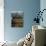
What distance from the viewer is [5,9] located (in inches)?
203

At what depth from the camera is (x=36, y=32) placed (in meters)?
2.46

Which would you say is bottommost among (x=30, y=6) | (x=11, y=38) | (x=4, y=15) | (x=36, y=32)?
(x=11, y=38)

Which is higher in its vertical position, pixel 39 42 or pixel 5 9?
pixel 5 9

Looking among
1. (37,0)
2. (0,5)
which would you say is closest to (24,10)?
(37,0)

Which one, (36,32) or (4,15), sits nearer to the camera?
(36,32)

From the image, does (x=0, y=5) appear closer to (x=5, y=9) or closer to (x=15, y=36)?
(x=5, y=9)

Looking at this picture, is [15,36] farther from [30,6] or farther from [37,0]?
[37,0]

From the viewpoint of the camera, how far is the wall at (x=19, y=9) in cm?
515

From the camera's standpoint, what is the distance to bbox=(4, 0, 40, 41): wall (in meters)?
5.15

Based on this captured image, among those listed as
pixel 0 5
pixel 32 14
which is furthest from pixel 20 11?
pixel 0 5

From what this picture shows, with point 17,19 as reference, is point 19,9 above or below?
above

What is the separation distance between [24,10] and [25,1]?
348 mm

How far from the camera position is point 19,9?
5176 mm

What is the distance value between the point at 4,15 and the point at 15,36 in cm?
92
